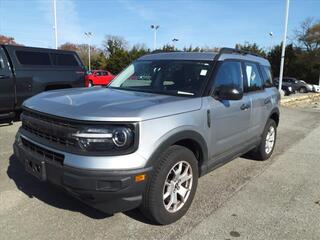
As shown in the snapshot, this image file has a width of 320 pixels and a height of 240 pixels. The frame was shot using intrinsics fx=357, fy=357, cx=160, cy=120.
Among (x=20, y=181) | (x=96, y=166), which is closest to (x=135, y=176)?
(x=96, y=166)

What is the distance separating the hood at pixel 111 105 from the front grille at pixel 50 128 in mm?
86

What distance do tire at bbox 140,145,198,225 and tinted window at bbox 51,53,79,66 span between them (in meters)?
6.39

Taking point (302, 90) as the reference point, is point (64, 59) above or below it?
above

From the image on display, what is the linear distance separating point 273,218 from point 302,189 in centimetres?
121

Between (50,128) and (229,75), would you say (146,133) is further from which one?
(229,75)

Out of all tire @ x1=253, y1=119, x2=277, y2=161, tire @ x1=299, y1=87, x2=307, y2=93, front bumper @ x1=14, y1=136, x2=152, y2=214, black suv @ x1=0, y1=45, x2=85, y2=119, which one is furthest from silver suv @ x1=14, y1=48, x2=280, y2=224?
tire @ x1=299, y1=87, x2=307, y2=93

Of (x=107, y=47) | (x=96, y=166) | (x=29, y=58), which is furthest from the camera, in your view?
(x=107, y=47)

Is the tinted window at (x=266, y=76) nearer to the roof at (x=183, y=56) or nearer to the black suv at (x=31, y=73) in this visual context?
the roof at (x=183, y=56)

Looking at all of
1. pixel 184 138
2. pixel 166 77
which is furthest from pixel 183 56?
pixel 184 138

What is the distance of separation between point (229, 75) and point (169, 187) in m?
1.86

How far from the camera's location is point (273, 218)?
3971 millimetres

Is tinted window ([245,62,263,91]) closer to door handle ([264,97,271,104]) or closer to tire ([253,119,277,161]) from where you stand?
door handle ([264,97,271,104])

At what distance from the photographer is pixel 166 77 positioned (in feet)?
15.1

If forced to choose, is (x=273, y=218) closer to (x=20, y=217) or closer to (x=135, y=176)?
(x=135, y=176)
